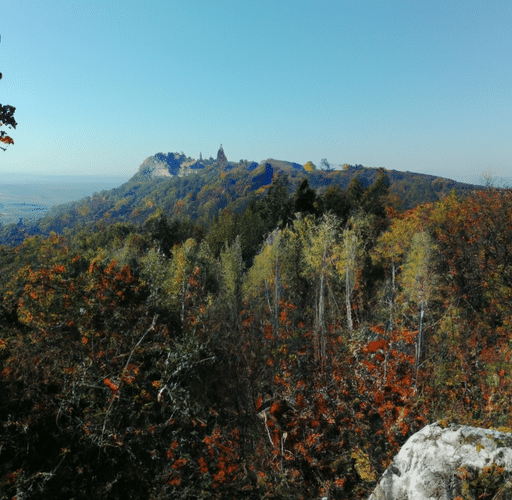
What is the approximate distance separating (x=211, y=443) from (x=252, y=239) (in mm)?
33755

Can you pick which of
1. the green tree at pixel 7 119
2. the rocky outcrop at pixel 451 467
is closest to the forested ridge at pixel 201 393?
the rocky outcrop at pixel 451 467

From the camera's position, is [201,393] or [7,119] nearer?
[7,119]

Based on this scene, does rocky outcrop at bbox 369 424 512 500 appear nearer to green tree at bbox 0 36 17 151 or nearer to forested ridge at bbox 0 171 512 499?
forested ridge at bbox 0 171 512 499

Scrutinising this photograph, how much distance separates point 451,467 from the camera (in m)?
3.77

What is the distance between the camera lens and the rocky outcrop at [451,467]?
3516 millimetres

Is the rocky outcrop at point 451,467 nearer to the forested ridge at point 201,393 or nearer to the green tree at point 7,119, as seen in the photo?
the forested ridge at point 201,393

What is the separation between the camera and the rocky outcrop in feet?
11.5

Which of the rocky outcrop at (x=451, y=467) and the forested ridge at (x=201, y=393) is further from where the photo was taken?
the forested ridge at (x=201, y=393)

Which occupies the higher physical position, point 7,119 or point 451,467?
point 7,119

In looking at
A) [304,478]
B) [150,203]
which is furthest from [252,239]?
[150,203]

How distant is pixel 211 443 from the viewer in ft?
26.7

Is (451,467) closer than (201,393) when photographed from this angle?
Yes

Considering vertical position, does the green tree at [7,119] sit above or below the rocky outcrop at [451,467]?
above

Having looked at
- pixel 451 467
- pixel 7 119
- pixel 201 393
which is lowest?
pixel 201 393
